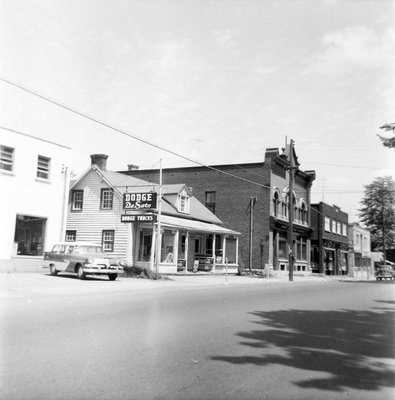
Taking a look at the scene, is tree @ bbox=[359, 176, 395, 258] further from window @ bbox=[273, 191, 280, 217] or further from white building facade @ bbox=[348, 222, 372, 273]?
window @ bbox=[273, 191, 280, 217]

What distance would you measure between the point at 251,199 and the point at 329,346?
31557 millimetres

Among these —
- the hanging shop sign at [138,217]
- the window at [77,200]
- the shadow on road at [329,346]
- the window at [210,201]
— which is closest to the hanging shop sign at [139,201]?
the hanging shop sign at [138,217]

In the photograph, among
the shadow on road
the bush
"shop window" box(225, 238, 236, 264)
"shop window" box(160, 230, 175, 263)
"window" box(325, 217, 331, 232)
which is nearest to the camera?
the shadow on road

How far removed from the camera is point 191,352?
22.7 ft

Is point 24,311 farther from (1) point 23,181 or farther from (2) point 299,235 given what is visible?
(2) point 299,235

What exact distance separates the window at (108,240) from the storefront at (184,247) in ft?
5.87

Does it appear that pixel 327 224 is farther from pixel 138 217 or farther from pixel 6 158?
pixel 6 158

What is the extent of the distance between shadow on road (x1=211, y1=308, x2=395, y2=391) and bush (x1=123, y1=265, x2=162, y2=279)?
13.3m

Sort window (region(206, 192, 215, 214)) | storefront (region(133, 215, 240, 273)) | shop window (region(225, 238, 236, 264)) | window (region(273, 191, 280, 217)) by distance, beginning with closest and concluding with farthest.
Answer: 1. storefront (region(133, 215, 240, 273))
2. shop window (region(225, 238, 236, 264))
3. window (region(273, 191, 280, 217))
4. window (region(206, 192, 215, 214))

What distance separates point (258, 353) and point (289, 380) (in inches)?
53.4

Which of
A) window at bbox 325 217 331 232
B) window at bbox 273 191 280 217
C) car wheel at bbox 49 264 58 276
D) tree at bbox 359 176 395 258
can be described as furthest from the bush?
tree at bbox 359 176 395 258

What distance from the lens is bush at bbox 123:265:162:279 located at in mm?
24402

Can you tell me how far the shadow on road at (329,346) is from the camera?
5.89 metres

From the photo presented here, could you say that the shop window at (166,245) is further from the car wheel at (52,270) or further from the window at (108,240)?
the car wheel at (52,270)
